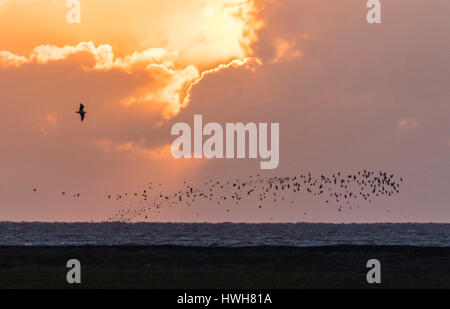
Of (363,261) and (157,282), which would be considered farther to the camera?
(363,261)

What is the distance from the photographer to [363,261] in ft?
216

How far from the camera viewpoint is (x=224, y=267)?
61.0m

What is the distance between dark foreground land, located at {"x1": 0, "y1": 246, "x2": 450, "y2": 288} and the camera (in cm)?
4459

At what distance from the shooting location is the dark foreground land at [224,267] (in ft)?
146
